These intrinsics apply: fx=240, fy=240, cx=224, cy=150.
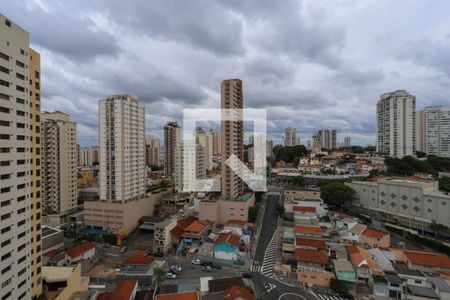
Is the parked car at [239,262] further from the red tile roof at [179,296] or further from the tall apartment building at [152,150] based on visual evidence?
the tall apartment building at [152,150]

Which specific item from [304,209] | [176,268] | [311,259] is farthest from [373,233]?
[176,268]

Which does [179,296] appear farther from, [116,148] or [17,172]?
[116,148]

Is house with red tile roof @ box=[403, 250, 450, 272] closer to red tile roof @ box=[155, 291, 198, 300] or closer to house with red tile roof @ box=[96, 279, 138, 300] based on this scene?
red tile roof @ box=[155, 291, 198, 300]

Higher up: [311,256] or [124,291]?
[311,256]

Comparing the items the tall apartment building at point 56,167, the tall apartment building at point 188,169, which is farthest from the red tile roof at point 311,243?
the tall apartment building at point 56,167

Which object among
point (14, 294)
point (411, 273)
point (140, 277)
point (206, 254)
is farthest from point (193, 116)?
point (411, 273)

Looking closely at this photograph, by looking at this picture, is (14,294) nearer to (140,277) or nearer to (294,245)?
(140,277)

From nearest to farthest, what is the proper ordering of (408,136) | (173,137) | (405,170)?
1. (405,170)
2. (173,137)
3. (408,136)
